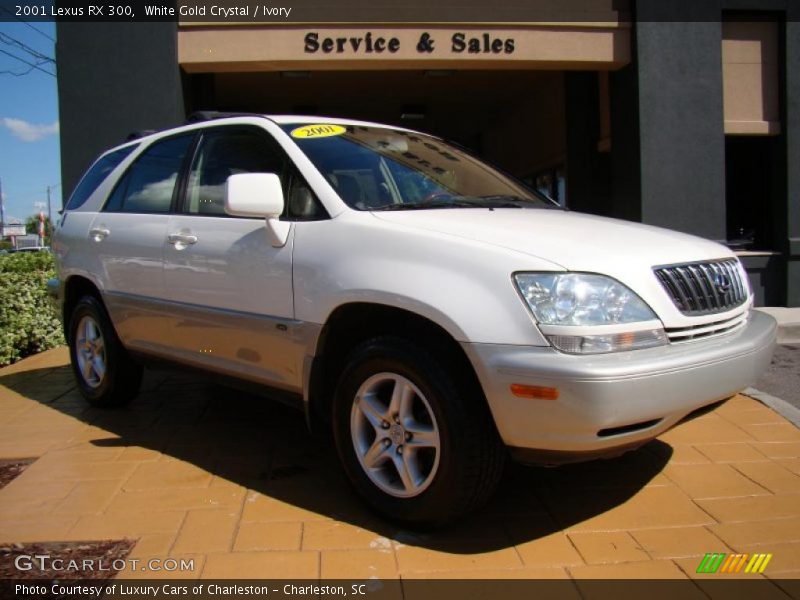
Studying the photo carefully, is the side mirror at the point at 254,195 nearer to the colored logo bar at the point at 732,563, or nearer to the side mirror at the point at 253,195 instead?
the side mirror at the point at 253,195

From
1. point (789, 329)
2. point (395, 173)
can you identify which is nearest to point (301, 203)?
point (395, 173)

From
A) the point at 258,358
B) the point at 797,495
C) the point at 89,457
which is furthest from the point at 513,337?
the point at 89,457

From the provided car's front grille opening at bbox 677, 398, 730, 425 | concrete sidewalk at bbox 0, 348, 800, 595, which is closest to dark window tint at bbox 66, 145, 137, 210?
concrete sidewalk at bbox 0, 348, 800, 595

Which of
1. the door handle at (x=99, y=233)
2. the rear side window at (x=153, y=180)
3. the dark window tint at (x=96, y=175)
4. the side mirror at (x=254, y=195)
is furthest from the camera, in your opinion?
the dark window tint at (x=96, y=175)

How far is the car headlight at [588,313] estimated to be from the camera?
2479 millimetres

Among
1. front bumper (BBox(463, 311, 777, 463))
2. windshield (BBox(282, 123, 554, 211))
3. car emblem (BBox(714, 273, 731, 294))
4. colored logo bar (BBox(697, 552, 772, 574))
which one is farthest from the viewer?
windshield (BBox(282, 123, 554, 211))

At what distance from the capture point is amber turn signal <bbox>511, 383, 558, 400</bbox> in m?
2.44

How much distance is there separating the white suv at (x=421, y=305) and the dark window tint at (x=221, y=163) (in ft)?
0.04

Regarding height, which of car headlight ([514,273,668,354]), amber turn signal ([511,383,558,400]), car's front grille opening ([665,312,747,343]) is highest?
car headlight ([514,273,668,354])

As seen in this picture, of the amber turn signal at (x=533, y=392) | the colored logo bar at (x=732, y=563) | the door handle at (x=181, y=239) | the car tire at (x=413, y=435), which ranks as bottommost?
the colored logo bar at (x=732, y=563)

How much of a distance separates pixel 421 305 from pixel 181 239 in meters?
1.79

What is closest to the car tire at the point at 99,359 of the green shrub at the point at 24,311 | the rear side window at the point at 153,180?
the rear side window at the point at 153,180

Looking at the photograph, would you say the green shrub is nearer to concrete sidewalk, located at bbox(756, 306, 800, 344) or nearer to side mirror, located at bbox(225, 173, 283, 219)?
side mirror, located at bbox(225, 173, 283, 219)

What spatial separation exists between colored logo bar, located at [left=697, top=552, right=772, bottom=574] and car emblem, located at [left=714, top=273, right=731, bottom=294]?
1.09 m
